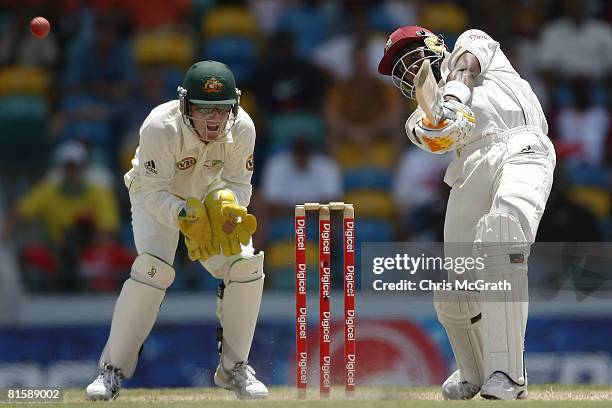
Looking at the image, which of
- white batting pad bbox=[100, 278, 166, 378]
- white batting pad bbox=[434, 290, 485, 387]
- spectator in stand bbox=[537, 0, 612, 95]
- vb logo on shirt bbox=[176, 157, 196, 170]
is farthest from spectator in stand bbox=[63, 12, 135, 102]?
white batting pad bbox=[434, 290, 485, 387]

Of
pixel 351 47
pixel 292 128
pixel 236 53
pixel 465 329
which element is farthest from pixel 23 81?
pixel 465 329

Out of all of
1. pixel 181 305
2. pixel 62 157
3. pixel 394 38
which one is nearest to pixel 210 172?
pixel 394 38

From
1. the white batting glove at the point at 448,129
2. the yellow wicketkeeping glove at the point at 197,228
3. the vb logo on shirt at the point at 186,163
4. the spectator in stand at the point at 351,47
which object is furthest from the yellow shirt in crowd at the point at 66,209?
the white batting glove at the point at 448,129

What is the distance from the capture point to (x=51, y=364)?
24.3 feet

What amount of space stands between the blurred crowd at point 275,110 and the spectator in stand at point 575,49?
0.03ft

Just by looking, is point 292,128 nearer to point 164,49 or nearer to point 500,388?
point 164,49

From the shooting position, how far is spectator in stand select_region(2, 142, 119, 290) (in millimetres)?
8469

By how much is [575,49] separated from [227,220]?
16.4ft

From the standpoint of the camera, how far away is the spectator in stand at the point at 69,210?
847cm

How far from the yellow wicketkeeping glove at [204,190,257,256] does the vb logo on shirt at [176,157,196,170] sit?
26 centimetres

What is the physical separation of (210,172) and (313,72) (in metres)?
3.69

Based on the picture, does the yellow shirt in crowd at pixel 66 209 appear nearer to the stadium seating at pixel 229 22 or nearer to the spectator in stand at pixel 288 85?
the spectator in stand at pixel 288 85

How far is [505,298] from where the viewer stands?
16.3ft

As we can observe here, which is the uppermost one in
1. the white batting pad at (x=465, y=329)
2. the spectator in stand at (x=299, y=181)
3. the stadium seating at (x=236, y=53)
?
the stadium seating at (x=236, y=53)
